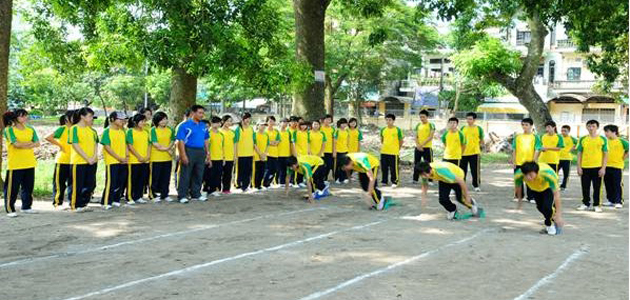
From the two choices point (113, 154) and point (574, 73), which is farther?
point (574, 73)

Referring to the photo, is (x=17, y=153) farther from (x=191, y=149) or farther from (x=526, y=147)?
(x=526, y=147)

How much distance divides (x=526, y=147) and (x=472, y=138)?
5.43 ft

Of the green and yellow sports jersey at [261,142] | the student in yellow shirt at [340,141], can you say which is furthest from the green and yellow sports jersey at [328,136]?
the green and yellow sports jersey at [261,142]

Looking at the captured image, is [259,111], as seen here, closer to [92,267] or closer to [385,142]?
[385,142]

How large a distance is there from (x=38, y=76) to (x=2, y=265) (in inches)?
615

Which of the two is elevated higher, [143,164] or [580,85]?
[580,85]

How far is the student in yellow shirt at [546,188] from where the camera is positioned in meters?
8.16

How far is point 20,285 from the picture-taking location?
5742mm

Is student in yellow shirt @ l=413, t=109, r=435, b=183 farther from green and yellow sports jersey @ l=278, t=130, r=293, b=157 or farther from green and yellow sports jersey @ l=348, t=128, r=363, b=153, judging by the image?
green and yellow sports jersey @ l=278, t=130, r=293, b=157

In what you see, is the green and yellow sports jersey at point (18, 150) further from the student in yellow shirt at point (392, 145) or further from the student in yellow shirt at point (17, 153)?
the student in yellow shirt at point (392, 145)

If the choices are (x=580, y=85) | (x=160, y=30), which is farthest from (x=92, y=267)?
(x=580, y=85)

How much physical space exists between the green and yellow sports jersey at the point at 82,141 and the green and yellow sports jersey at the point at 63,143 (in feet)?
1.17

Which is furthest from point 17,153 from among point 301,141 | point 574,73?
point 574,73

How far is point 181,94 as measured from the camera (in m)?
14.8
